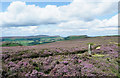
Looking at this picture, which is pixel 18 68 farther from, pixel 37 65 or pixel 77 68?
pixel 77 68

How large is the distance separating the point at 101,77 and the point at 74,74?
2549 millimetres

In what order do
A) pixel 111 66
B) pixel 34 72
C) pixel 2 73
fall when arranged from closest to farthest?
1. pixel 2 73
2. pixel 34 72
3. pixel 111 66

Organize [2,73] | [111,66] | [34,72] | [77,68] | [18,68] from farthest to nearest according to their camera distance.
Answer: [111,66] < [77,68] < [18,68] < [34,72] < [2,73]

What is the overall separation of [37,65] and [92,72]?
6.04 m

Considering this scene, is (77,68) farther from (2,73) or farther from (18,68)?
(2,73)

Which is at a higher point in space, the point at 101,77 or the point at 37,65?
the point at 37,65

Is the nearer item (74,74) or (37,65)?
(74,74)

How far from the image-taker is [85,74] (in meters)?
8.71

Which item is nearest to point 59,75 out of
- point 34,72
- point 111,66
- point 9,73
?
point 34,72

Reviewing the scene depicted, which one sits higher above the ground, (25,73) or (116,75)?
(25,73)

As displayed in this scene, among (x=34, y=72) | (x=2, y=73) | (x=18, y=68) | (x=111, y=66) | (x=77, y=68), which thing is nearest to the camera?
(x=2, y=73)

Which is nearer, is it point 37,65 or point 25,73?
point 25,73

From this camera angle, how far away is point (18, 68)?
9.27 metres

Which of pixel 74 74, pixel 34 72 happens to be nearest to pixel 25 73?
pixel 34 72
